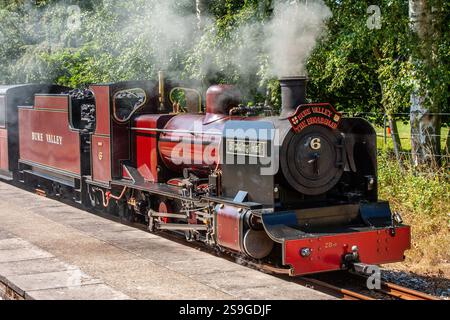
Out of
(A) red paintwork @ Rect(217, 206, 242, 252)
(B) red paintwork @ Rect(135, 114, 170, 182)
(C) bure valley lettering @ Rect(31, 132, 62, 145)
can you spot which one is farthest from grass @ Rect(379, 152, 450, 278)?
(C) bure valley lettering @ Rect(31, 132, 62, 145)

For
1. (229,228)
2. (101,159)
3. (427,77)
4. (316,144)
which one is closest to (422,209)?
(427,77)

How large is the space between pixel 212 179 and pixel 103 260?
Answer: 1600mm

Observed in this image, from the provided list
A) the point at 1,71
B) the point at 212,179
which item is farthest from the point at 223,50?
the point at 1,71

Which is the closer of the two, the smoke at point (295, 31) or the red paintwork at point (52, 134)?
the smoke at point (295, 31)

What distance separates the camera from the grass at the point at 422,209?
27.0 feet

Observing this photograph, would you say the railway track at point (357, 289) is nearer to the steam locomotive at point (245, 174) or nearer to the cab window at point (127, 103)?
the steam locomotive at point (245, 174)

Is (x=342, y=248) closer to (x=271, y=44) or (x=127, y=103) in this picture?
(x=127, y=103)

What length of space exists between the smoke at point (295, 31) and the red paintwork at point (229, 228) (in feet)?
7.45

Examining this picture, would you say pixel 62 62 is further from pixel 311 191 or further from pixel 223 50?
pixel 311 191

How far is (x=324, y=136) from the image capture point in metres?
7.18

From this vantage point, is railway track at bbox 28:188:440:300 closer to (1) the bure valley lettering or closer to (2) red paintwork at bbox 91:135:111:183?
(2) red paintwork at bbox 91:135:111:183

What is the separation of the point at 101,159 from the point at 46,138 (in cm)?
289

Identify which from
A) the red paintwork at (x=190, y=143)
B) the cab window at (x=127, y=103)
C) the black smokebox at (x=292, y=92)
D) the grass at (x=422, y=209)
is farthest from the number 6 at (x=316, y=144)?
the cab window at (x=127, y=103)
